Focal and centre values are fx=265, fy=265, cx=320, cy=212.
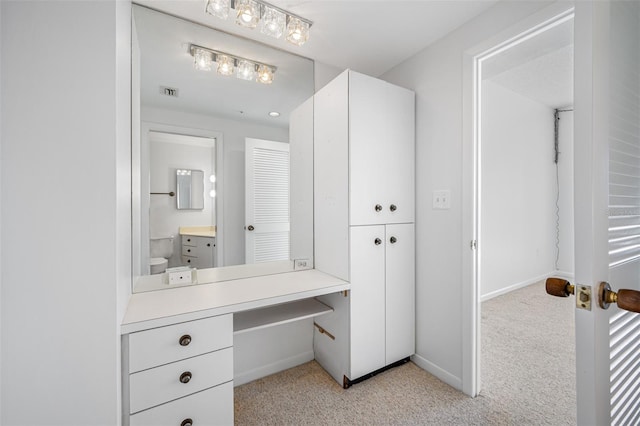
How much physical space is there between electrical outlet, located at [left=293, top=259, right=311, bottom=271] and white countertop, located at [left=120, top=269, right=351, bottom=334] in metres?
0.12

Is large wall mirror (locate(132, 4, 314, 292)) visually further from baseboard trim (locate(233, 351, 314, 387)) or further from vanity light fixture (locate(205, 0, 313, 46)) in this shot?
baseboard trim (locate(233, 351, 314, 387))

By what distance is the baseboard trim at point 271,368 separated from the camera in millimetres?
1764

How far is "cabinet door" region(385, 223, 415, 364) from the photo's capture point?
1832 mm

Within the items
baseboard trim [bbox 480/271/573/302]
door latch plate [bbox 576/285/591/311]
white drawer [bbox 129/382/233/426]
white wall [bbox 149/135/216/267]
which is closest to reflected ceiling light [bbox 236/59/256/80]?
white wall [bbox 149/135/216/267]

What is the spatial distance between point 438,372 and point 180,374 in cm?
160

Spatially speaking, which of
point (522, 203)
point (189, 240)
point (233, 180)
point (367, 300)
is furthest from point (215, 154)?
point (522, 203)

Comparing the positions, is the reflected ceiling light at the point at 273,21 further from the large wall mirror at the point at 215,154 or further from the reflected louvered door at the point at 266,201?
the reflected louvered door at the point at 266,201

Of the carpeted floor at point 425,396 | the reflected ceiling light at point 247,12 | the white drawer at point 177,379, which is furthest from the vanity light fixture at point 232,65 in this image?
the carpeted floor at point 425,396

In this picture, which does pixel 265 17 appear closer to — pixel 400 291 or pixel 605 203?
pixel 605 203

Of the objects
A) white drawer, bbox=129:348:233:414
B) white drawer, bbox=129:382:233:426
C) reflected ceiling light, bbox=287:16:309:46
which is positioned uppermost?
reflected ceiling light, bbox=287:16:309:46

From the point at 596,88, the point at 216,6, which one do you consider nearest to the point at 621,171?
the point at 596,88

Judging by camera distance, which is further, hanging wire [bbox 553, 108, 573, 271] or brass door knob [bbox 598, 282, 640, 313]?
hanging wire [bbox 553, 108, 573, 271]

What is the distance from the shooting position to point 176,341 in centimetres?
113

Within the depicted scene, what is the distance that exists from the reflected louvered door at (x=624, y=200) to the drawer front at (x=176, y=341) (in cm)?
132
